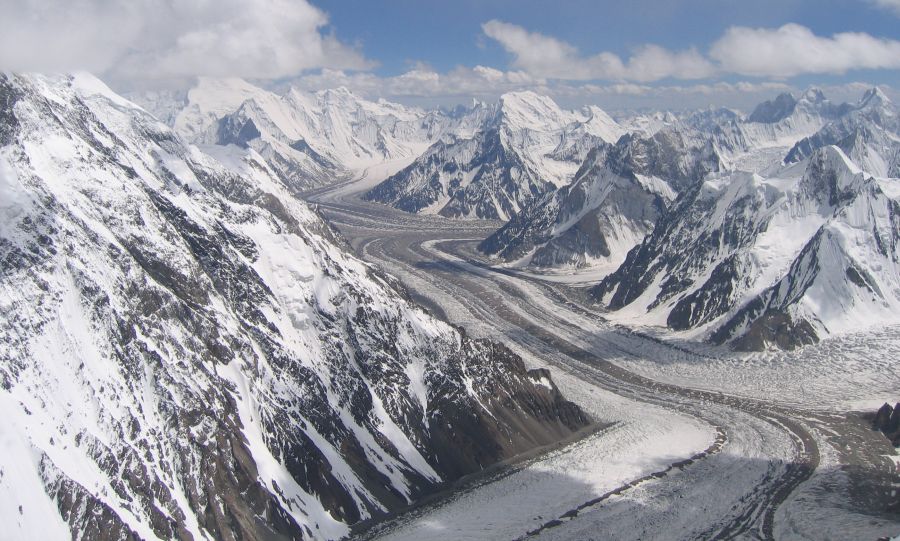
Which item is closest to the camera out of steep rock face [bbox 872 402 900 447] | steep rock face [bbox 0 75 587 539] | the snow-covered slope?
steep rock face [bbox 0 75 587 539]

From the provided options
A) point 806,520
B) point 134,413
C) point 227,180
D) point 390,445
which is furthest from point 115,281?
point 227,180

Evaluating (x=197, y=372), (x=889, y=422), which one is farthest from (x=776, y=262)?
(x=197, y=372)

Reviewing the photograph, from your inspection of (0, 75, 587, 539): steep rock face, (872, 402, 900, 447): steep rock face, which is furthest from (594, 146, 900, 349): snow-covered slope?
(0, 75, 587, 539): steep rock face

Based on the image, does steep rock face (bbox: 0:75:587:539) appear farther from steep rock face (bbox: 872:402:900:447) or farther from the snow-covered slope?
the snow-covered slope

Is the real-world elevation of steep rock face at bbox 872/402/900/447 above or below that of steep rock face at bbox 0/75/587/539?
below

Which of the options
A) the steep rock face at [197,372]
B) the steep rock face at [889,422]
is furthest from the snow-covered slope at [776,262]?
the steep rock face at [197,372]

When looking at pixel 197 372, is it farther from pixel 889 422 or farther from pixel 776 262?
pixel 776 262
